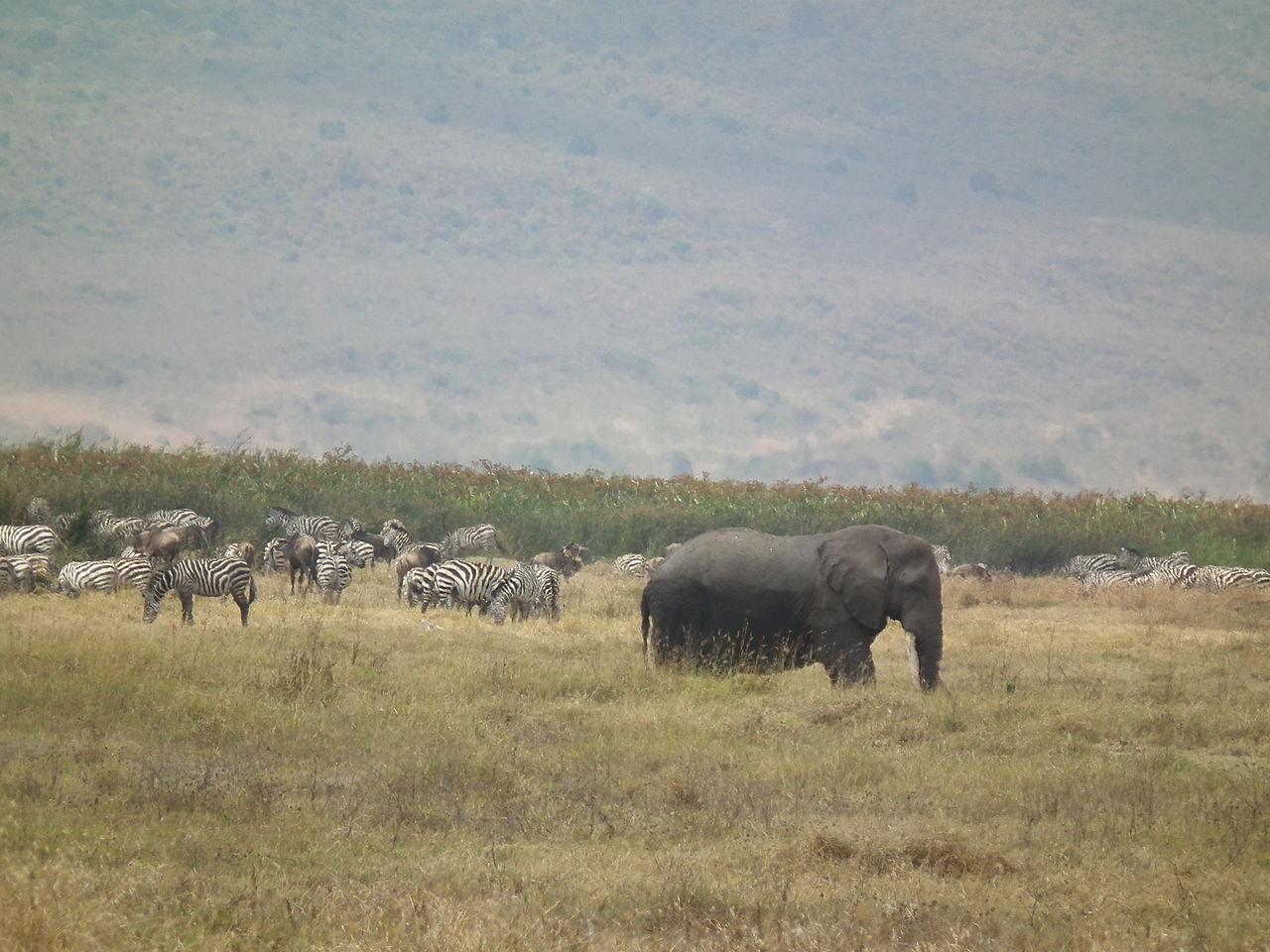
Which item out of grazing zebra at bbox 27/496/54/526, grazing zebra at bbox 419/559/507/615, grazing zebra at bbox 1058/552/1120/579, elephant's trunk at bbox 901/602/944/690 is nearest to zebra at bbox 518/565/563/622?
grazing zebra at bbox 419/559/507/615

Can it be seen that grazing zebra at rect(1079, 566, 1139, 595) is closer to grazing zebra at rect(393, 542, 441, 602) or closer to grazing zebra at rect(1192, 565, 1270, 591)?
grazing zebra at rect(1192, 565, 1270, 591)

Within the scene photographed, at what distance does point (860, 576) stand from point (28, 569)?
45.5 feet

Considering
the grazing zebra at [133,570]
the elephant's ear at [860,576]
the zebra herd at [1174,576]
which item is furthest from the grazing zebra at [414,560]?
the zebra herd at [1174,576]

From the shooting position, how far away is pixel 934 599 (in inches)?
683

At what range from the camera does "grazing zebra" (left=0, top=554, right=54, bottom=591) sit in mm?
23656

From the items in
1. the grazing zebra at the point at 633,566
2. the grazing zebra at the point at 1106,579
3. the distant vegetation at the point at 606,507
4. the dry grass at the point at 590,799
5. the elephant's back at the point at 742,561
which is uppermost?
the distant vegetation at the point at 606,507

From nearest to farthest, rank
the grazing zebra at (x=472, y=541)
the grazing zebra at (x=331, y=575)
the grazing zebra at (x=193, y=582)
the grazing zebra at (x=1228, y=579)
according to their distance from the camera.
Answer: the grazing zebra at (x=193, y=582), the grazing zebra at (x=331, y=575), the grazing zebra at (x=1228, y=579), the grazing zebra at (x=472, y=541)

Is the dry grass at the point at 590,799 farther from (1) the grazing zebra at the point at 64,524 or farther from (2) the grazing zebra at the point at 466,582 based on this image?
(1) the grazing zebra at the point at 64,524

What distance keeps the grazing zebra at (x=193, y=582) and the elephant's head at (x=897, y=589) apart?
27.3 feet

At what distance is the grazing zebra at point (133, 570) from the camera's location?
23.2 metres

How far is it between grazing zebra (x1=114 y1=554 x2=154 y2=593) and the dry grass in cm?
364

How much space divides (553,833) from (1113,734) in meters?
6.70

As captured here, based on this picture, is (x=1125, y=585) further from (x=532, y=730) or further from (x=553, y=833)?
(x=553, y=833)

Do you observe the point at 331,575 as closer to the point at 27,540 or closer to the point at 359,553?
the point at 27,540
